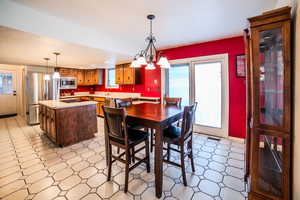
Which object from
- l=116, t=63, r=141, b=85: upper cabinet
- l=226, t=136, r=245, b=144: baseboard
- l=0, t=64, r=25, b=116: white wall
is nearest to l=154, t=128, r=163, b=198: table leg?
l=226, t=136, r=245, b=144: baseboard

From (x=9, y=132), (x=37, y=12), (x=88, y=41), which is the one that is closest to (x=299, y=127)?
(x=88, y=41)

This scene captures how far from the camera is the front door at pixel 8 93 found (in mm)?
5785

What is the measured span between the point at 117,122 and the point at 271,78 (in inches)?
68.2

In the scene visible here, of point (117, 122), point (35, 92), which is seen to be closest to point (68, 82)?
point (35, 92)

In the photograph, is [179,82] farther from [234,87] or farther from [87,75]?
[87,75]

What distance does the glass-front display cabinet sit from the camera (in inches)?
46.0

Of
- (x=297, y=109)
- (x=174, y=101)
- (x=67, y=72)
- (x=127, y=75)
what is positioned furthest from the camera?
(x=67, y=72)

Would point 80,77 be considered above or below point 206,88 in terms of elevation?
above

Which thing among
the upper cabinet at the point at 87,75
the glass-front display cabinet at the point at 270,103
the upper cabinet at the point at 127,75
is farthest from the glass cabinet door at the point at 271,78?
the upper cabinet at the point at 87,75

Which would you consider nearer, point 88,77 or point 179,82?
point 179,82

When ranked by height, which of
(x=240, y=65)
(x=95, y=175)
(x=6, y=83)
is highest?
(x=240, y=65)

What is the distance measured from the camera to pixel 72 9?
200cm

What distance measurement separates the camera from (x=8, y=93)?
5938 mm

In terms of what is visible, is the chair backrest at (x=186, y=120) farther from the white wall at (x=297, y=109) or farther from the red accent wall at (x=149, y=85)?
the red accent wall at (x=149, y=85)
